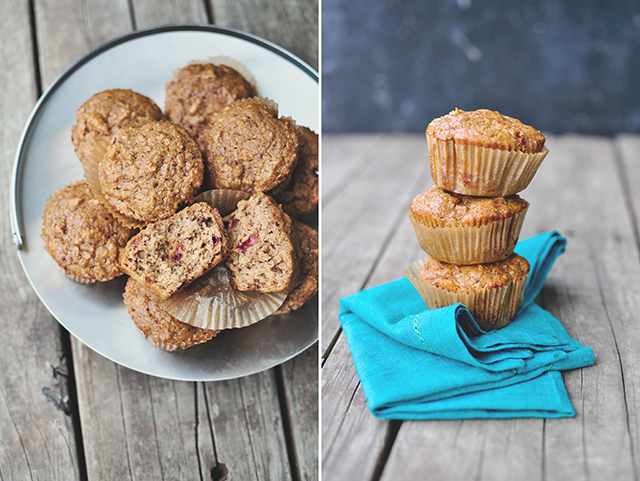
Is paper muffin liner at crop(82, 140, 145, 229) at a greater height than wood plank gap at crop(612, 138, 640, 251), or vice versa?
paper muffin liner at crop(82, 140, 145, 229)

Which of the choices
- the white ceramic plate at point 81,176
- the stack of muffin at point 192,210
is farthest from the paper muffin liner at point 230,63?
the stack of muffin at point 192,210

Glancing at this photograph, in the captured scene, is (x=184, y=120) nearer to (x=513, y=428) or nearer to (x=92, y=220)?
(x=92, y=220)


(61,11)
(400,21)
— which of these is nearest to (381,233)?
(61,11)

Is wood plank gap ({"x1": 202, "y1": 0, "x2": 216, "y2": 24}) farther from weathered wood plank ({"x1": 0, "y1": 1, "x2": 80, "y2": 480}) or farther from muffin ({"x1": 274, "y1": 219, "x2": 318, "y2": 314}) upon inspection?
muffin ({"x1": 274, "y1": 219, "x2": 318, "y2": 314})

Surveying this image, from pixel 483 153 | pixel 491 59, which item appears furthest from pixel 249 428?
pixel 491 59

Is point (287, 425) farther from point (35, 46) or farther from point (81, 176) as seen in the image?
point (35, 46)

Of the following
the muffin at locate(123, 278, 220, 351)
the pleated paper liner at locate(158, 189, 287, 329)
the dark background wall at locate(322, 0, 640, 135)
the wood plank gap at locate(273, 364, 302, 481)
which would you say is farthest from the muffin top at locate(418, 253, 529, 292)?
the dark background wall at locate(322, 0, 640, 135)
